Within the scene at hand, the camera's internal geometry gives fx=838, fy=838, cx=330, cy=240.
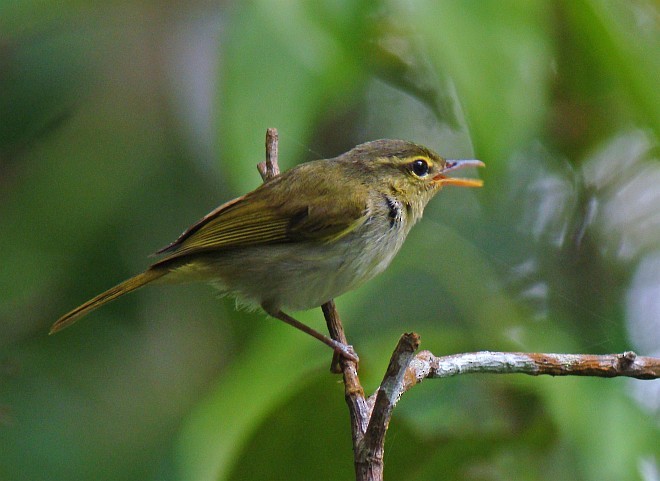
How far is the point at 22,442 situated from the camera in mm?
3820

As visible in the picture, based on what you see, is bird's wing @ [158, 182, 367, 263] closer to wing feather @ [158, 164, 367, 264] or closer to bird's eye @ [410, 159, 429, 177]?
wing feather @ [158, 164, 367, 264]

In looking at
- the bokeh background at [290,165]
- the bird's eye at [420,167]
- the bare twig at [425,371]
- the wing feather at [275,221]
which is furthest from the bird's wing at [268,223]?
the bare twig at [425,371]

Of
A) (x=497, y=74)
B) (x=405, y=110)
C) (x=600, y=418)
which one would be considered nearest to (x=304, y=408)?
(x=600, y=418)

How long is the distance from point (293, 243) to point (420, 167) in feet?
2.17

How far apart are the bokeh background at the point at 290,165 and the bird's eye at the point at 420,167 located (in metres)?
0.23

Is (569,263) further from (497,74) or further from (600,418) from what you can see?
(497,74)

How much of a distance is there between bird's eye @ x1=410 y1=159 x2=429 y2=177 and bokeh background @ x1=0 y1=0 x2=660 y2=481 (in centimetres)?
23

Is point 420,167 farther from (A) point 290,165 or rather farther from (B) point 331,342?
(B) point 331,342

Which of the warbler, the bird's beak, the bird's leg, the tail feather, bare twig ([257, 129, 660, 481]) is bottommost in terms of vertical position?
bare twig ([257, 129, 660, 481])

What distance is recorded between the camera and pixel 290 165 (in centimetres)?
291

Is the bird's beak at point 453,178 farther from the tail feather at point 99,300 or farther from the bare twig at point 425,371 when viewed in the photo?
the tail feather at point 99,300

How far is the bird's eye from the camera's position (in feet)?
11.2

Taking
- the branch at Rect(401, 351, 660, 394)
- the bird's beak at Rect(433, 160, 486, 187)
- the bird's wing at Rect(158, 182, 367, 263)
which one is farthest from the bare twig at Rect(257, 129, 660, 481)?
the bird's beak at Rect(433, 160, 486, 187)

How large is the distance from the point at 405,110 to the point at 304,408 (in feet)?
8.09
